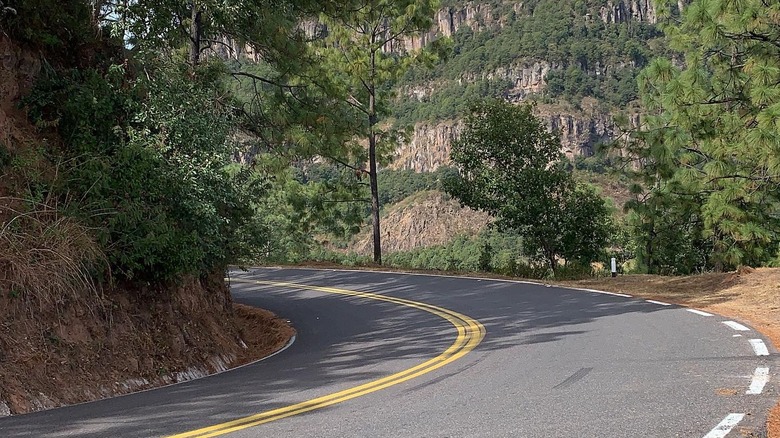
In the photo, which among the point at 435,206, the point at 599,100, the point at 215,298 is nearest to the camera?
the point at 215,298

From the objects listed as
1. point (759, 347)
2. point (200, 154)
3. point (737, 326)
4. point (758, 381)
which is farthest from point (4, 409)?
point (737, 326)

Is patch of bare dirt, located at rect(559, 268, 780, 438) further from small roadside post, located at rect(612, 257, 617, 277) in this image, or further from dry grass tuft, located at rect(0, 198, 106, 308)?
dry grass tuft, located at rect(0, 198, 106, 308)

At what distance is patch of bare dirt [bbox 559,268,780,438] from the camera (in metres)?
13.3

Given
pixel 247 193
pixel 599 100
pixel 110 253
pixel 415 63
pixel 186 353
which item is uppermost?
pixel 599 100

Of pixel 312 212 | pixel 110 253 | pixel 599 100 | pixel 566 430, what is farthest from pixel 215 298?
pixel 599 100

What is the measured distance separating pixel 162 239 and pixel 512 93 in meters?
168

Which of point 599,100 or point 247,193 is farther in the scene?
point 599,100

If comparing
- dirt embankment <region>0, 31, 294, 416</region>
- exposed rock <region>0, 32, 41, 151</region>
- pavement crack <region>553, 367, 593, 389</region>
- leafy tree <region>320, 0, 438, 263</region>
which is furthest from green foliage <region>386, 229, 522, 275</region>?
pavement crack <region>553, 367, 593, 389</region>

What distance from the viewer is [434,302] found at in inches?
707

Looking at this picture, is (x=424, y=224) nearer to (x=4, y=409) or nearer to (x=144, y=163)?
(x=144, y=163)

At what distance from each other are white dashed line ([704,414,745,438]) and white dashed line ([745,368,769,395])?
1.00m

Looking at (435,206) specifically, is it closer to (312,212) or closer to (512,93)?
(512,93)

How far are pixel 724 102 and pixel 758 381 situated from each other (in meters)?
11.0

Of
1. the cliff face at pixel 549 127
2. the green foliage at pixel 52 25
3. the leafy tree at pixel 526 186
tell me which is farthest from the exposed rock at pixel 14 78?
the cliff face at pixel 549 127
